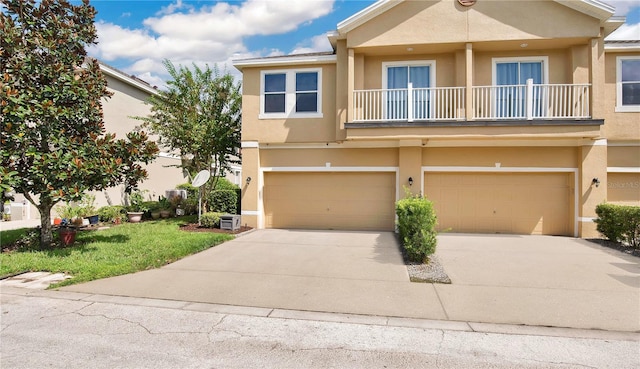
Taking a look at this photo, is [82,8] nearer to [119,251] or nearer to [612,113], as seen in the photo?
[119,251]

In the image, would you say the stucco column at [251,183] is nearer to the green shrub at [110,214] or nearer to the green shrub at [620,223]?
the green shrub at [110,214]

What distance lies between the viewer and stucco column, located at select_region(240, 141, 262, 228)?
13055 millimetres

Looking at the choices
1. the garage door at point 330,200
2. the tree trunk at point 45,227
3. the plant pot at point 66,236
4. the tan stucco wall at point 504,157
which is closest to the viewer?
the tree trunk at point 45,227

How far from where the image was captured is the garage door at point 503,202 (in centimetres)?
1198

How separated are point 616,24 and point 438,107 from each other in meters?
5.58

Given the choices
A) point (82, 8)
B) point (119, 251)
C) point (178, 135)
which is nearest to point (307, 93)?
point (178, 135)

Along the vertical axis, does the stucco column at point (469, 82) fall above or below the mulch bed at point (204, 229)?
above

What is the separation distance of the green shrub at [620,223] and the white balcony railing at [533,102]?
9.18 ft

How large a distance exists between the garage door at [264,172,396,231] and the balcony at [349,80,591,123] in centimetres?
227

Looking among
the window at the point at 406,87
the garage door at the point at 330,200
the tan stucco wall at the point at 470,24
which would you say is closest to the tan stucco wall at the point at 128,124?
the garage door at the point at 330,200

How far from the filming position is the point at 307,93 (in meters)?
12.7

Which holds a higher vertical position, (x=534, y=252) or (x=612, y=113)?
(x=612, y=113)

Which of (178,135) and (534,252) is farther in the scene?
(178,135)

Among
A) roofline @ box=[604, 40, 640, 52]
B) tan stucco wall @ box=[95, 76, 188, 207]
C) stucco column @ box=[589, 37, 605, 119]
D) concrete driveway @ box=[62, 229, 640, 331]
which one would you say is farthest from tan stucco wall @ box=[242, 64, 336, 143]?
roofline @ box=[604, 40, 640, 52]
